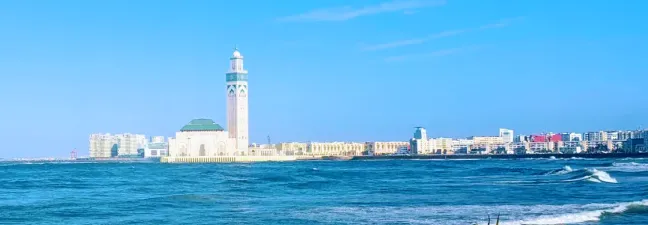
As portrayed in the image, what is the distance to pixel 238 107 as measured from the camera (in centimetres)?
16038

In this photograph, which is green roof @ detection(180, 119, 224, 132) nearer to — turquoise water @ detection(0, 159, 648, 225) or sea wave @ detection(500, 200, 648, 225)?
turquoise water @ detection(0, 159, 648, 225)

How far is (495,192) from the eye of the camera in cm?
3300

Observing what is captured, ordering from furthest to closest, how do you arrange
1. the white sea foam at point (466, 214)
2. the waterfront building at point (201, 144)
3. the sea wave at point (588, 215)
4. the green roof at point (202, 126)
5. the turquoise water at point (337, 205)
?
the green roof at point (202, 126), the waterfront building at point (201, 144), the turquoise water at point (337, 205), the white sea foam at point (466, 214), the sea wave at point (588, 215)

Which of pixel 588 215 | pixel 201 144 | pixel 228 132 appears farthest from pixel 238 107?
pixel 588 215

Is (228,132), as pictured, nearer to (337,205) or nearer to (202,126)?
(202,126)

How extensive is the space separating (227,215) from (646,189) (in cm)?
1740

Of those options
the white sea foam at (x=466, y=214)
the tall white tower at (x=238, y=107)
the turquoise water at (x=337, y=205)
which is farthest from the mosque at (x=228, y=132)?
the white sea foam at (x=466, y=214)

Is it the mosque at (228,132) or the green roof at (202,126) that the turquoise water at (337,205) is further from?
the green roof at (202,126)

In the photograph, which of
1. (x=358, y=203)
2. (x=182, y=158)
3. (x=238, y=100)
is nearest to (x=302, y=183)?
(x=358, y=203)

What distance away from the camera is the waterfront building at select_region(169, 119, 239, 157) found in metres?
150

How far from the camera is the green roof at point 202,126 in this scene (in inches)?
6161

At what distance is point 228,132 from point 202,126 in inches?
198

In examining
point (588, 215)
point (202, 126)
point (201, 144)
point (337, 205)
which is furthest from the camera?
point (202, 126)

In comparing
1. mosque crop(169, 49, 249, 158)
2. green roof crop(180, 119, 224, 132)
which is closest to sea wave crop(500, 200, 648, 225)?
mosque crop(169, 49, 249, 158)
